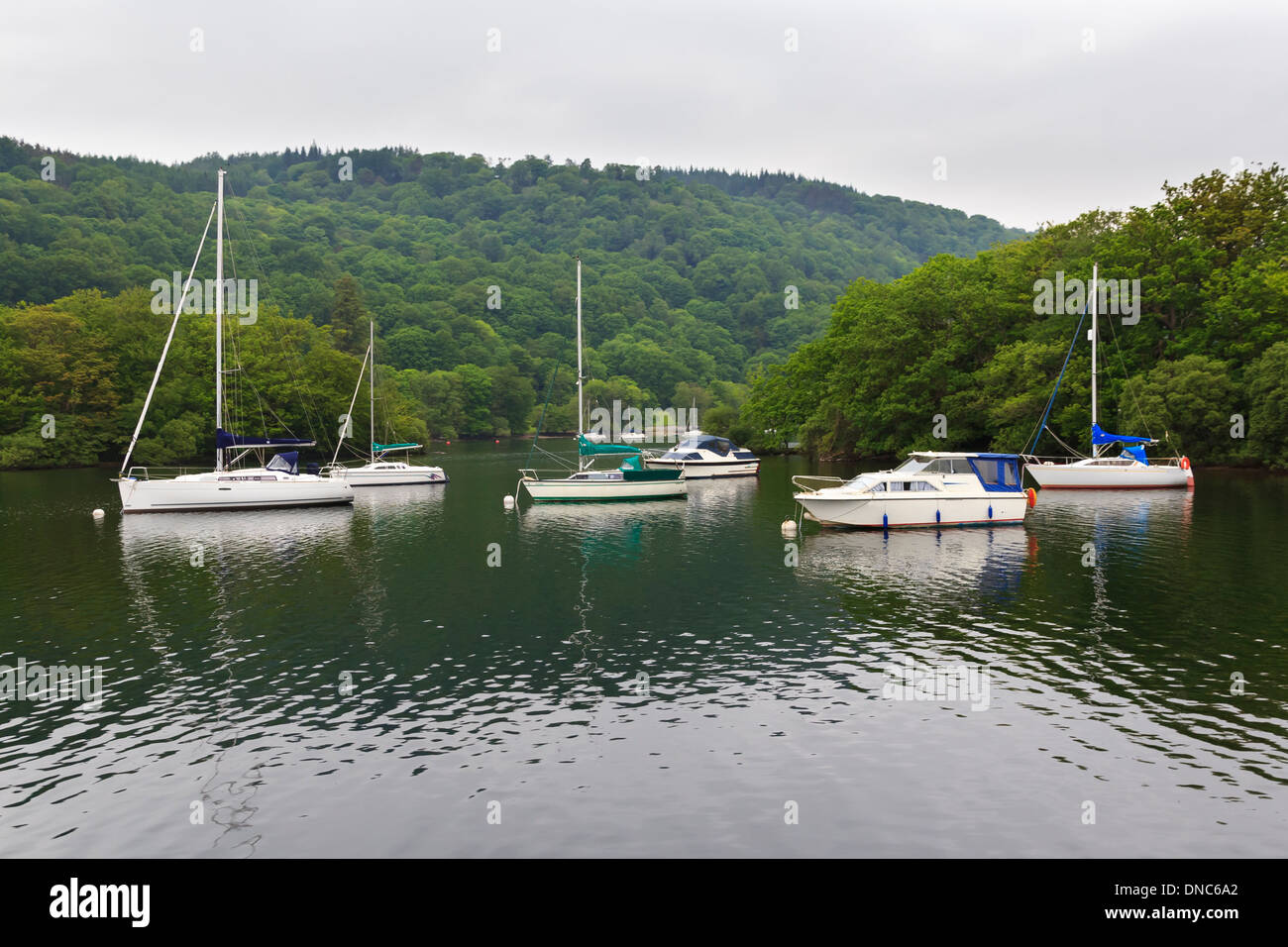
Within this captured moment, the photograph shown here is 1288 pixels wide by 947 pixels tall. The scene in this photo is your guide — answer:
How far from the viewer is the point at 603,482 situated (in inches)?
2037

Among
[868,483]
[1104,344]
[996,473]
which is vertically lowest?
[868,483]

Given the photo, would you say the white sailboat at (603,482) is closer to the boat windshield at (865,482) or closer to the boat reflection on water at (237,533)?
→ the boat reflection on water at (237,533)

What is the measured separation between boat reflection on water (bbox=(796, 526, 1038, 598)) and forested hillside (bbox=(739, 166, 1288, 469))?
4056 centimetres

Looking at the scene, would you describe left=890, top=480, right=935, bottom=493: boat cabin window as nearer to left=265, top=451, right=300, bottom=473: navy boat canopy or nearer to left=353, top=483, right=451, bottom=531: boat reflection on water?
left=353, top=483, right=451, bottom=531: boat reflection on water

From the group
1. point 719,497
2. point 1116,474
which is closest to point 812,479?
point 719,497

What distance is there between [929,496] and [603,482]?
20.2 meters

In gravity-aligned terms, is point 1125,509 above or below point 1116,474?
below

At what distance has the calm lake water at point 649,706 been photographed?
11.2 meters

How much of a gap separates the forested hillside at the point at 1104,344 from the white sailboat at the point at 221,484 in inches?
2277

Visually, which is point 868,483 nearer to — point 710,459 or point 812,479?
point 812,479

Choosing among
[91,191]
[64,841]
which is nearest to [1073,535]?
[64,841]

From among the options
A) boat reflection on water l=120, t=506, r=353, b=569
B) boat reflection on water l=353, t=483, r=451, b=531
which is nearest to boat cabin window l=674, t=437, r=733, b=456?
boat reflection on water l=353, t=483, r=451, b=531

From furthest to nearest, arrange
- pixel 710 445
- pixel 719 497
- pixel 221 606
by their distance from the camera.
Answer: pixel 710 445 → pixel 719 497 → pixel 221 606
